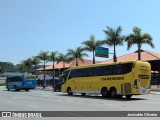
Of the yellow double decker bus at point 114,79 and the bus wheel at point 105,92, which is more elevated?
the yellow double decker bus at point 114,79

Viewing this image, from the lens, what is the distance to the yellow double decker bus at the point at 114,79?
29875 millimetres

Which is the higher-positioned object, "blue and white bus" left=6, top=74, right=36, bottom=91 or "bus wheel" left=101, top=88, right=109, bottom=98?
"blue and white bus" left=6, top=74, right=36, bottom=91

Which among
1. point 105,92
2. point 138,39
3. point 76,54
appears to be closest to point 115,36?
point 138,39

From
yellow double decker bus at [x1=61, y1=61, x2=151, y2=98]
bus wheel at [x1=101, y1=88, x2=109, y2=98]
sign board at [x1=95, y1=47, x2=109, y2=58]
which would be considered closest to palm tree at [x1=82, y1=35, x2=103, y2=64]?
sign board at [x1=95, y1=47, x2=109, y2=58]

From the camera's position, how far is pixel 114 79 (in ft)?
103

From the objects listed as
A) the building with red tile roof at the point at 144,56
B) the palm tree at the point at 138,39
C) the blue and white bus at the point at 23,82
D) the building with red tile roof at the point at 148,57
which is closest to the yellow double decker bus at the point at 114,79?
the palm tree at the point at 138,39

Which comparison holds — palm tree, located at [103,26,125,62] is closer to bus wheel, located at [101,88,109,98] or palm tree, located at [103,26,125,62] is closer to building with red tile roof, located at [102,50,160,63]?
building with red tile roof, located at [102,50,160,63]

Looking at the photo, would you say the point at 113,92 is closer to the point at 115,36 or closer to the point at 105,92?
the point at 105,92

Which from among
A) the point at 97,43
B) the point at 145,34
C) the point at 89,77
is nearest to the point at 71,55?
the point at 97,43

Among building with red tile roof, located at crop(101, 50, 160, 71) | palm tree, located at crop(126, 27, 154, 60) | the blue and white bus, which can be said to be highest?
palm tree, located at crop(126, 27, 154, 60)

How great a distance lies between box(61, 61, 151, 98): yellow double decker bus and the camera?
2988cm

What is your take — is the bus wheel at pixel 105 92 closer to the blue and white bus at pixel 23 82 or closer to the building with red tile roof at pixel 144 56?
the blue and white bus at pixel 23 82

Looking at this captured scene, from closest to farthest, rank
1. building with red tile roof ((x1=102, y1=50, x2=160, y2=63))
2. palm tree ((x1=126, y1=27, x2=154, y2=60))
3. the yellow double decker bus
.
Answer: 1. the yellow double decker bus
2. palm tree ((x1=126, y1=27, x2=154, y2=60))
3. building with red tile roof ((x1=102, y1=50, x2=160, y2=63))

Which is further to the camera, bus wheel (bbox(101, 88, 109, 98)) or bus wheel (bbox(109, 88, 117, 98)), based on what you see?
bus wheel (bbox(101, 88, 109, 98))
